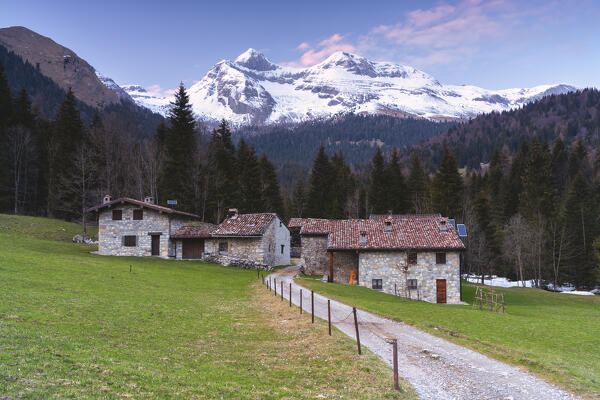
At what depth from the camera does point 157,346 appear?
11953 mm

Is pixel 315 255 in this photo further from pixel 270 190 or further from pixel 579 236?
pixel 579 236

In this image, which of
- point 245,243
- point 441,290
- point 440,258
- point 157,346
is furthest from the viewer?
point 245,243

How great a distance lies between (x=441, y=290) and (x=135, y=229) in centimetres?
3333

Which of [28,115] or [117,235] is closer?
[117,235]

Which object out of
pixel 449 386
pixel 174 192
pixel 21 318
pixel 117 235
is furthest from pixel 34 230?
pixel 449 386

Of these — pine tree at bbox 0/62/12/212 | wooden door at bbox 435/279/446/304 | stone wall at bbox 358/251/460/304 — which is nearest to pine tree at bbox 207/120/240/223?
pine tree at bbox 0/62/12/212

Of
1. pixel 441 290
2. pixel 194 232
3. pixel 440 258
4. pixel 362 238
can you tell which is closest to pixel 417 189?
pixel 362 238

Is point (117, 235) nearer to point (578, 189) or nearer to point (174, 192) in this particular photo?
point (174, 192)

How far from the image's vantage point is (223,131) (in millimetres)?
71438

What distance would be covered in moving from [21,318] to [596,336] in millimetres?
23476

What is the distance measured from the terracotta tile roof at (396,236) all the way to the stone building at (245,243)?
8.05 meters

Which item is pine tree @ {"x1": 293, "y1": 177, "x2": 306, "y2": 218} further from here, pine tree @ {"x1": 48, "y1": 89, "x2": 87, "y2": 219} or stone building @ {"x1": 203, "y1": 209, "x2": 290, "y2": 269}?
pine tree @ {"x1": 48, "y1": 89, "x2": 87, "y2": 219}

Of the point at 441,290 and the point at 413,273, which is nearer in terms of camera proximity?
the point at 441,290

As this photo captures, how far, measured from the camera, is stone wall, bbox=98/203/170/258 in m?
43.3
